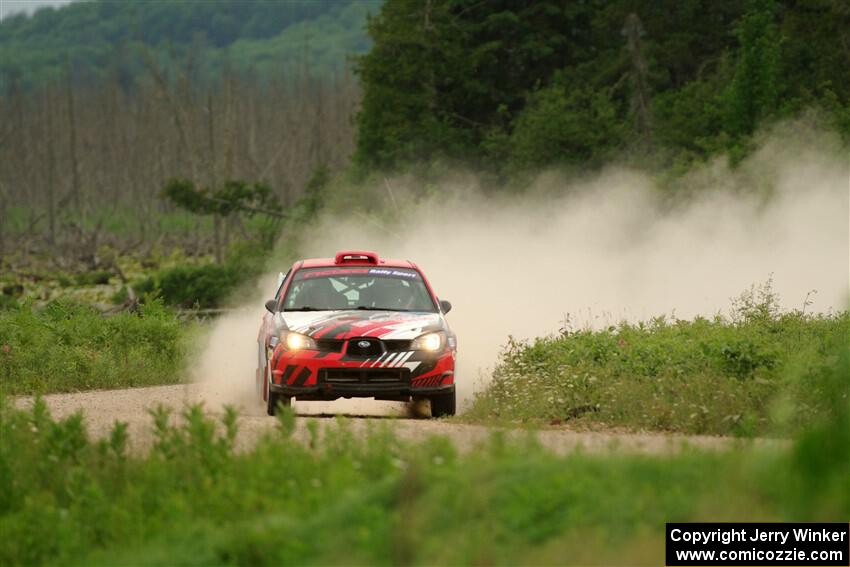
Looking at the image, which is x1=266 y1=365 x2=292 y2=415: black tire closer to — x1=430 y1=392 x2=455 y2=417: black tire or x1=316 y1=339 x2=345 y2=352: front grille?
x1=316 y1=339 x2=345 y2=352: front grille

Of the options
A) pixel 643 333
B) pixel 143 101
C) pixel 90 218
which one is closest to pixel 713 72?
pixel 643 333

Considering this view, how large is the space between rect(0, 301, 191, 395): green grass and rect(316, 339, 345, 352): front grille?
497 centimetres

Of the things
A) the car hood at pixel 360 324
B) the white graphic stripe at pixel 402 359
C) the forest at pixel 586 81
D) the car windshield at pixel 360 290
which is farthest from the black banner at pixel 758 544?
the forest at pixel 586 81

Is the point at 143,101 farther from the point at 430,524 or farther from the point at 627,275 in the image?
the point at 430,524

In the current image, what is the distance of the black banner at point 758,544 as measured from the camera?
24.9 ft

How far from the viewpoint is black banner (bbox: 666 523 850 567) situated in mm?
7598

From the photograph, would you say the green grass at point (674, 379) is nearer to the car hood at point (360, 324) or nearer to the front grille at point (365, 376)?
the front grille at point (365, 376)

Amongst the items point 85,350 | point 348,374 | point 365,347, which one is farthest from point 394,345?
point 85,350

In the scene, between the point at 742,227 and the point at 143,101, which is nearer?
the point at 742,227

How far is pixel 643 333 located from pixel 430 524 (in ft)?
35.3

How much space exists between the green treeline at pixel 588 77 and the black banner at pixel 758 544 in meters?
30.5

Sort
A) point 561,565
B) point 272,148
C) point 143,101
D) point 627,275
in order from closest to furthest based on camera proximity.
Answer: point 561,565
point 627,275
point 272,148
point 143,101

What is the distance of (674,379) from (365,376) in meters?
3.17

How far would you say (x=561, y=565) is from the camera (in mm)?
7410
